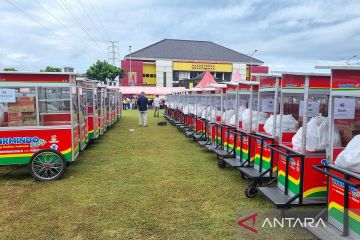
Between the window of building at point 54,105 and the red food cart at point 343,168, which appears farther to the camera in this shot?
the window of building at point 54,105

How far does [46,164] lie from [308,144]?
4.81 meters

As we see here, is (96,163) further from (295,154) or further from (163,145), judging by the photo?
(295,154)

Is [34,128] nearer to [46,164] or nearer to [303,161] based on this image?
[46,164]

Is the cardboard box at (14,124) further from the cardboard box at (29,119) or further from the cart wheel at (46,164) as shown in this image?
the cart wheel at (46,164)

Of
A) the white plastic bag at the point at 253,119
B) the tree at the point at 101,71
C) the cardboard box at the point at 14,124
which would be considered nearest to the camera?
the white plastic bag at the point at 253,119

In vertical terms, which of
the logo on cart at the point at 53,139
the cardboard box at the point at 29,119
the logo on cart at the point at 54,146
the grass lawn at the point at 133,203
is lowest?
the grass lawn at the point at 133,203

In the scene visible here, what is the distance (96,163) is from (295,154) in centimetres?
513

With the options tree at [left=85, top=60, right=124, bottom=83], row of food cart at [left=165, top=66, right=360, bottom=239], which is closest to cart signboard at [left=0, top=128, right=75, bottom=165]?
row of food cart at [left=165, top=66, right=360, bottom=239]

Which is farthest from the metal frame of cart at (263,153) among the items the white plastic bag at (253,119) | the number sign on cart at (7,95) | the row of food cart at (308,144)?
the number sign on cart at (7,95)

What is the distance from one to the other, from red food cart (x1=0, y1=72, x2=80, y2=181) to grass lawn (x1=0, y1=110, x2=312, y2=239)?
40 cm

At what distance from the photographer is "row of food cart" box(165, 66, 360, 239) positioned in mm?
3229

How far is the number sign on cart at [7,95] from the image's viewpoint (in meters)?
6.02

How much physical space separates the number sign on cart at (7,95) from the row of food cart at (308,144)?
14.4 feet

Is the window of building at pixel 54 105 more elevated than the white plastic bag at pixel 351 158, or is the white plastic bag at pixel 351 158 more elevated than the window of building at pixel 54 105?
the window of building at pixel 54 105
